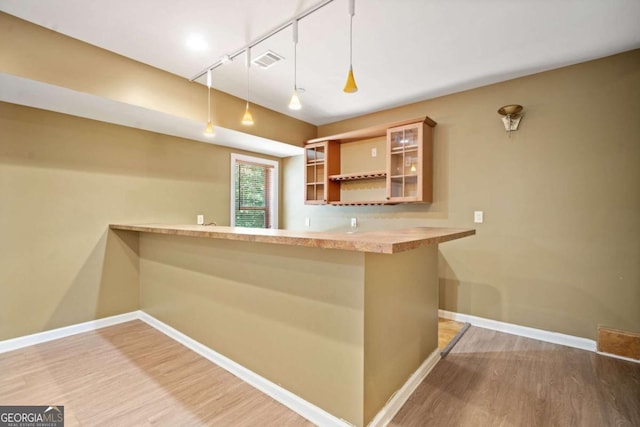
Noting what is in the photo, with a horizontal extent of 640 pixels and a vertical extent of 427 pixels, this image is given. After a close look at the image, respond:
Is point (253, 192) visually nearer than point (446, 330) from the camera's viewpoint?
No

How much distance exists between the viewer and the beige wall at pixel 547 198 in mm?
2492

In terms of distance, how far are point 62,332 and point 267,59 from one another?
3213mm

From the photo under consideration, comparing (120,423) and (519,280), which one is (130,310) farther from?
(519,280)

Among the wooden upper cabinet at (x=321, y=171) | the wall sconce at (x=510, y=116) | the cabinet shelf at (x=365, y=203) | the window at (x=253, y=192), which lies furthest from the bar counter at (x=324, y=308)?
the wooden upper cabinet at (x=321, y=171)

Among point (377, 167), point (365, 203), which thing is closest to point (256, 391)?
point (365, 203)

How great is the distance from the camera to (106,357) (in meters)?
2.45

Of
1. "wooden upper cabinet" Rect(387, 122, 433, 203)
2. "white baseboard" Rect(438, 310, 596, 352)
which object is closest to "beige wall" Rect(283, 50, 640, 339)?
"white baseboard" Rect(438, 310, 596, 352)

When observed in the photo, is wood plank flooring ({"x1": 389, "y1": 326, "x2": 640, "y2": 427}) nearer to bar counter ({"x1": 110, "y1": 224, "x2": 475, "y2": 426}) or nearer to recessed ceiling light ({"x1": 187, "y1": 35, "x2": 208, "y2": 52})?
bar counter ({"x1": 110, "y1": 224, "x2": 475, "y2": 426})

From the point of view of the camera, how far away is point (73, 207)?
114 inches

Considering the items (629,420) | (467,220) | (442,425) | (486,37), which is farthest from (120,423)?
(486,37)

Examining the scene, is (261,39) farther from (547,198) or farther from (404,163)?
(547,198)

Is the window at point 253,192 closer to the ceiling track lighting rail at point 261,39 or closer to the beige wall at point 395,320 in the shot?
the ceiling track lighting rail at point 261,39

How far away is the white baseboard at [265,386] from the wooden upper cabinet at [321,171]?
2357 millimetres

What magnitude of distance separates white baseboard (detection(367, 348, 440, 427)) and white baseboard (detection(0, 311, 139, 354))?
294 cm
